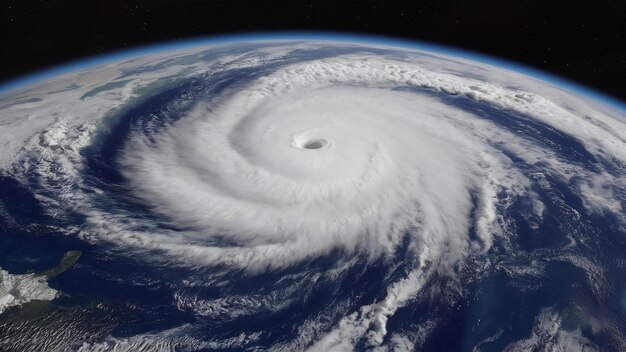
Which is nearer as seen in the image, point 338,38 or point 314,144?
point 314,144

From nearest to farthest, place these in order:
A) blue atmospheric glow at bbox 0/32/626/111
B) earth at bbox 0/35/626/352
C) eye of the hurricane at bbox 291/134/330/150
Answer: earth at bbox 0/35/626/352
eye of the hurricane at bbox 291/134/330/150
blue atmospheric glow at bbox 0/32/626/111

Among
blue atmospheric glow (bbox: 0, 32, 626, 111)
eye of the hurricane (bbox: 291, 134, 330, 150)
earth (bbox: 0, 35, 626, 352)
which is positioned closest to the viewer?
earth (bbox: 0, 35, 626, 352)

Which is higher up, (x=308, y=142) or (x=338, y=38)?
(x=338, y=38)

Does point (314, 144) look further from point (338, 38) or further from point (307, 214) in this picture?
point (338, 38)

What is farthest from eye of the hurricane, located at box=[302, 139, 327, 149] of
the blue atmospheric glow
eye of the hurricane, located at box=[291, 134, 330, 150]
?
the blue atmospheric glow

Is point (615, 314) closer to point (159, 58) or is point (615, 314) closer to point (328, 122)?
point (328, 122)

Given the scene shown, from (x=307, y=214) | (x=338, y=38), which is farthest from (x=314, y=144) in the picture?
(x=338, y=38)

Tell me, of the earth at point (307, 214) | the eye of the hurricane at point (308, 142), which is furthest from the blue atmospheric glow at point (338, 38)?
the eye of the hurricane at point (308, 142)

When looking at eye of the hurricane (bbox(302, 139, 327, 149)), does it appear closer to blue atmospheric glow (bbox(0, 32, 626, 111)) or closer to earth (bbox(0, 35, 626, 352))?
earth (bbox(0, 35, 626, 352))

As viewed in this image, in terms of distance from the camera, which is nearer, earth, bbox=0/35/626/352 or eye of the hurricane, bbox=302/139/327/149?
earth, bbox=0/35/626/352

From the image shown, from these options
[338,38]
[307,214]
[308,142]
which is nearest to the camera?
[307,214]
